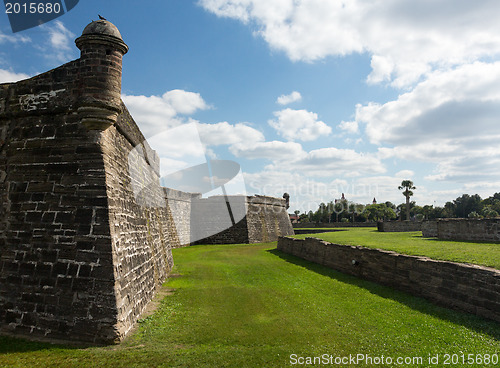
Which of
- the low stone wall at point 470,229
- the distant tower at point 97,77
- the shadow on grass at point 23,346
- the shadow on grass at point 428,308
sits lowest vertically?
the shadow on grass at point 428,308

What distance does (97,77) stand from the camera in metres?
6.86

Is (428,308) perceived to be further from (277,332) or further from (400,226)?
(400,226)

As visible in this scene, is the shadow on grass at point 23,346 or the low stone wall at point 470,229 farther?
the low stone wall at point 470,229

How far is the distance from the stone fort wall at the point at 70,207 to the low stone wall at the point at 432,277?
25.1 ft

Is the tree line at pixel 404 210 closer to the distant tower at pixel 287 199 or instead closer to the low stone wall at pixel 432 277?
the distant tower at pixel 287 199

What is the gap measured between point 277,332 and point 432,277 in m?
4.81

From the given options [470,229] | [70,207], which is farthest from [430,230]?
[70,207]

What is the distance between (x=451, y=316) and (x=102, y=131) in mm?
9291

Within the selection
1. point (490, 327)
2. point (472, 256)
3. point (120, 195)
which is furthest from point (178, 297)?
point (472, 256)

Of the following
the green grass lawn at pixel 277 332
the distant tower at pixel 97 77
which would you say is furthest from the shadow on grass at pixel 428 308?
the distant tower at pixel 97 77

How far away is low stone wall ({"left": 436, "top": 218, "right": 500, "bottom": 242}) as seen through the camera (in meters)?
14.9

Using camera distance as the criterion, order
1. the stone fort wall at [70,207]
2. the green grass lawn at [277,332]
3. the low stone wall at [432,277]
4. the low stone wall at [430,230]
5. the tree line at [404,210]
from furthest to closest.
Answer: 1. the tree line at [404,210]
2. the low stone wall at [430,230]
3. the low stone wall at [432,277]
4. the stone fort wall at [70,207]
5. the green grass lawn at [277,332]

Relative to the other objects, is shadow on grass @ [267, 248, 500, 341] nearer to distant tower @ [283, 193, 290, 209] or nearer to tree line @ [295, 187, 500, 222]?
distant tower @ [283, 193, 290, 209]

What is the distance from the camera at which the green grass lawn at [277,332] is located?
5.02m
